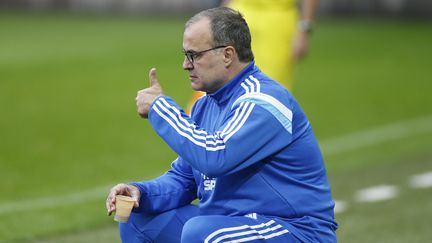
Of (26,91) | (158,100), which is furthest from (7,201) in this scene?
(26,91)

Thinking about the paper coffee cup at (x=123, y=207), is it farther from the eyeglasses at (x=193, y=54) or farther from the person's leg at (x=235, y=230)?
the eyeglasses at (x=193, y=54)

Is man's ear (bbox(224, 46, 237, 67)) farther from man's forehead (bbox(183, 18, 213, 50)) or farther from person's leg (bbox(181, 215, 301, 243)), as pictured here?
person's leg (bbox(181, 215, 301, 243))

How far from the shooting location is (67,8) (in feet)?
92.4

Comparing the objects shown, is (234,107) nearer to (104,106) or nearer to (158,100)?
(158,100)

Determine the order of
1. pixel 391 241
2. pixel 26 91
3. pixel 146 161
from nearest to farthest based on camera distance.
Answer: pixel 391 241
pixel 146 161
pixel 26 91

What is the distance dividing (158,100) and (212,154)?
0.41m

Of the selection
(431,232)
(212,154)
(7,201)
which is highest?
(212,154)

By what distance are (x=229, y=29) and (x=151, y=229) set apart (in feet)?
3.82

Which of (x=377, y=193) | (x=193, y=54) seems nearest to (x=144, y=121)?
(x=377, y=193)

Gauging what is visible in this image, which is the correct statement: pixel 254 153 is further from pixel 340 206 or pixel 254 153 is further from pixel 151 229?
pixel 340 206

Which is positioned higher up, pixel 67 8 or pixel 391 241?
pixel 67 8

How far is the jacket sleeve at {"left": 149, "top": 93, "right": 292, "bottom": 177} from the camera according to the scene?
5.02 metres

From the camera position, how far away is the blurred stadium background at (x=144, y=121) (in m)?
8.48

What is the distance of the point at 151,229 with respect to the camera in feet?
18.6
